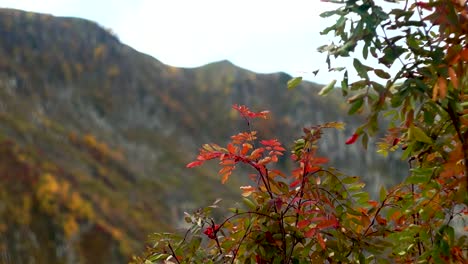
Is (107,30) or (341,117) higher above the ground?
(107,30)

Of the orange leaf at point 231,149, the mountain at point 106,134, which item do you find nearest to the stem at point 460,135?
the orange leaf at point 231,149

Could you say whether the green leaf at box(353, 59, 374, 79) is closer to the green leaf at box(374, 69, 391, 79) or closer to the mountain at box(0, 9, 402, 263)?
the green leaf at box(374, 69, 391, 79)

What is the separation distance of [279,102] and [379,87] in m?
39.5

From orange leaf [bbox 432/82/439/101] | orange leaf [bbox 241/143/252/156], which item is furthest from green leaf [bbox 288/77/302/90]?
orange leaf [bbox 432/82/439/101]

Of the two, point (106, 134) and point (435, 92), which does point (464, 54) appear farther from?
point (106, 134)

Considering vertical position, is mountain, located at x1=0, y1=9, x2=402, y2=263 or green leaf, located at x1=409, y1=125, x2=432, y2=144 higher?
green leaf, located at x1=409, y1=125, x2=432, y2=144

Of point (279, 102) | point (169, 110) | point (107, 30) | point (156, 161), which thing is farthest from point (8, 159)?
point (279, 102)

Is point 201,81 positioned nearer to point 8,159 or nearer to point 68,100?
point 68,100

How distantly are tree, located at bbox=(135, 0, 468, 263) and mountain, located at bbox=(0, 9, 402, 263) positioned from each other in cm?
1274

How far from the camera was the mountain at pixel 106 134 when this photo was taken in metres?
15.1

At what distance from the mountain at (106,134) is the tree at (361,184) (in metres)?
12.7

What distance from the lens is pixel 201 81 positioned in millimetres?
41469

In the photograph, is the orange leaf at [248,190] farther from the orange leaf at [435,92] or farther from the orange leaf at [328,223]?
the orange leaf at [435,92]

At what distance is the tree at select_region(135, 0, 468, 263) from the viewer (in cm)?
135
